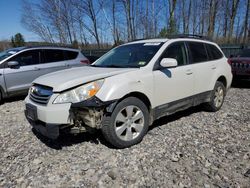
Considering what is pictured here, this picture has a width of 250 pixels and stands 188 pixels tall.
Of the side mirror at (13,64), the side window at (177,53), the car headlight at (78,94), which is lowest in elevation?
the car headlight at (78,94)

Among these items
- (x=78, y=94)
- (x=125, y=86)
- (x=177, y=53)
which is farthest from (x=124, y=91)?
(x=177, y=53)

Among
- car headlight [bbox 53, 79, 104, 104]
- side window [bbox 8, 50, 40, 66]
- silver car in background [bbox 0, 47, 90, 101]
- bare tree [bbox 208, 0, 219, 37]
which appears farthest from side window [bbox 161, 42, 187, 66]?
bare tree [bbox 208, 0, 219, 37]

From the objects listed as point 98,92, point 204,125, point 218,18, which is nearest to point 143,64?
point 98,92

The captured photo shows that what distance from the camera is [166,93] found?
3.64 metres

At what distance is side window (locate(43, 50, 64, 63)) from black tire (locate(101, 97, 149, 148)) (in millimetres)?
4464

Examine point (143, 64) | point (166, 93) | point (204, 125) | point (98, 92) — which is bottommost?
point (204, 125)

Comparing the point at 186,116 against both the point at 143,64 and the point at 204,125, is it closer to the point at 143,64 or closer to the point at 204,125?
Answer: the point at 204,125

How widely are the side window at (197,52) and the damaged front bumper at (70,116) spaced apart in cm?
219

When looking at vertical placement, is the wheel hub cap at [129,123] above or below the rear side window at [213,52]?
below

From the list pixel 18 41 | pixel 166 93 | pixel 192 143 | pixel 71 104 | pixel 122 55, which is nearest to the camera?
pixel 71 104

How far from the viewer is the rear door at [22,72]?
19.6 ft

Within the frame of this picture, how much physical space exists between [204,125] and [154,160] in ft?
5.55

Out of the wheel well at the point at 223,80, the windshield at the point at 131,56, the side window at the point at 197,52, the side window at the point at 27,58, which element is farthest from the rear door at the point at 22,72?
the wheel well at the point at 223,80

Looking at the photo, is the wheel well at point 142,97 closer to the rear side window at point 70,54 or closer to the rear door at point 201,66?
the rear door at point 201,66
